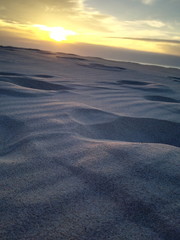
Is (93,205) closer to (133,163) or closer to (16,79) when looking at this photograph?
(133,163)

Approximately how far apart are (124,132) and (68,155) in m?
0.58

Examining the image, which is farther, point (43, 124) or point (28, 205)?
point (43, 124)

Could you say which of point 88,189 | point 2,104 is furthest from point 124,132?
point 2,104

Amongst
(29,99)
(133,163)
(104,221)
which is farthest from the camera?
(29,99)

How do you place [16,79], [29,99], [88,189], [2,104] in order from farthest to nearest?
[16,79]
[29,99]
[2,104]
[88,189]

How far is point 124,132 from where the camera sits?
1456 mm

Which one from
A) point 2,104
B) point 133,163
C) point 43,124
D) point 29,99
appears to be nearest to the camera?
point 133,163

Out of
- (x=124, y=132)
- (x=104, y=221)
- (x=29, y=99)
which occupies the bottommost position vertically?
(x=104, y=221)

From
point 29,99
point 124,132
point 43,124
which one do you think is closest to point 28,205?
point 43,124

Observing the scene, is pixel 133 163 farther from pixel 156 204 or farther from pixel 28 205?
pixel 28 205

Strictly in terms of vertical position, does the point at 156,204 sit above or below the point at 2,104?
below

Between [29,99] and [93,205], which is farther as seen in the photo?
[29,99]

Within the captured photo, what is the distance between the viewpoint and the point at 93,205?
0.69 m

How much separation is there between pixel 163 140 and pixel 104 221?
3.12 feet
